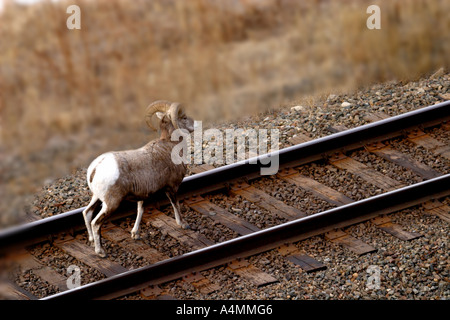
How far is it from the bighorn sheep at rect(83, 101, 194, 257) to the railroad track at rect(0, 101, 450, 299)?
36 centimetres

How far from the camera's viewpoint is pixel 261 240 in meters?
8.67

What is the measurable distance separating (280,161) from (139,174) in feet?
6.52

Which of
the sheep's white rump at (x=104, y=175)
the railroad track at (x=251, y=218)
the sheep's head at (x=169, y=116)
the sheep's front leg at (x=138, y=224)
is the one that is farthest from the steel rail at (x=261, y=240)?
the sheep's head at (x=169, y=116)

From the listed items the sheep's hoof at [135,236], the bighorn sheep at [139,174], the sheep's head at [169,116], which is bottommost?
the sheep's hoof at [135,236]

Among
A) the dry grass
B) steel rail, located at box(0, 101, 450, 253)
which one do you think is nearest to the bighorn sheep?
steel rail, located at box(0, 101, 450, 253)

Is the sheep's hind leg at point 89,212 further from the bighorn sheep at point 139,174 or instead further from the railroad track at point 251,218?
the railroad track at point 251,218

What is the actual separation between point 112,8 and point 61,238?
17.8 feet

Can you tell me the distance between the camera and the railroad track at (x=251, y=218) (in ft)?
27.6

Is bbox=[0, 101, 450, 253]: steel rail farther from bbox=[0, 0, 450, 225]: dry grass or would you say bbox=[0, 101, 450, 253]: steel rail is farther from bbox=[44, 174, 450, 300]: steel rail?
bbox=[0, 0, 450, 225]: dry grass

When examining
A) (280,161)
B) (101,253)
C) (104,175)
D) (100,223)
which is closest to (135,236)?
(101,253)

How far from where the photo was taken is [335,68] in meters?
12.3

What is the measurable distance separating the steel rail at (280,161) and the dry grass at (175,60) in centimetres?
146

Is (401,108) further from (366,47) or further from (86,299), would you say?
(86,299)

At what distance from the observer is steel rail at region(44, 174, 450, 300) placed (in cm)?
817
